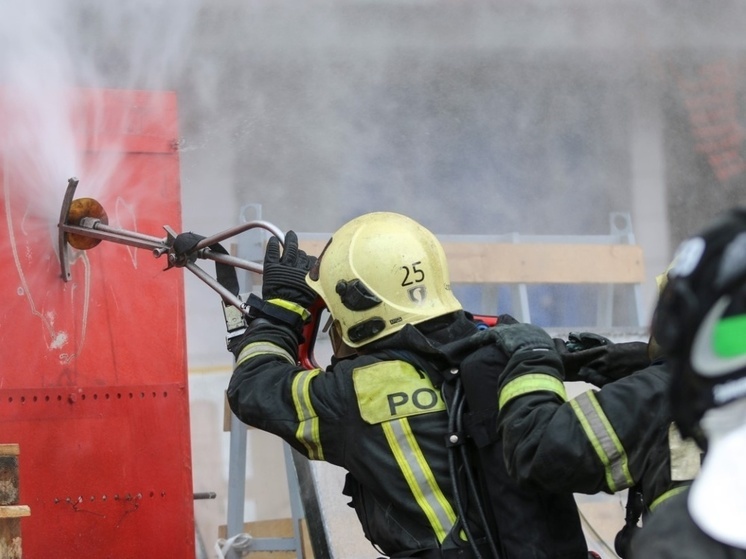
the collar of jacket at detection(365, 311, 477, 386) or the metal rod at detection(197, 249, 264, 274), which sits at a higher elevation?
the metal rod at detection(197, 249, 264, 274)

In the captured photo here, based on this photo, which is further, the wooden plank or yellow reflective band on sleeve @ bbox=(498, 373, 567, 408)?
the wooden plank

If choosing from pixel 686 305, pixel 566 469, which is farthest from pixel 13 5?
pixel 686 305

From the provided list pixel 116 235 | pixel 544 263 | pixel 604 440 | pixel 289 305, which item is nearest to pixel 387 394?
pixel 289 305

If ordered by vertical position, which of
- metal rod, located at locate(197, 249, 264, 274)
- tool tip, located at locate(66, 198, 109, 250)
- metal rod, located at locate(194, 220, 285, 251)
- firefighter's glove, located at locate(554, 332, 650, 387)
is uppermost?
tool tip, located at locate(66, 198, 109, 250)

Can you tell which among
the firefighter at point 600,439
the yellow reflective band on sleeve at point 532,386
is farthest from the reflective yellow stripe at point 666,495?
the yellow reflective band on sleeve at point 532,386

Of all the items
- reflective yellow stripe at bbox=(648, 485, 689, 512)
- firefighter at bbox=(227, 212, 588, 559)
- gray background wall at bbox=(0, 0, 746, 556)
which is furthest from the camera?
gray background wall at bbox=(0, 0, 746, 556)

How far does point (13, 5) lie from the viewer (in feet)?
11.6

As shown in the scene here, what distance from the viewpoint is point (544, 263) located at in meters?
4.80

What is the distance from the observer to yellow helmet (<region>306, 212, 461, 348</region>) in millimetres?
2455

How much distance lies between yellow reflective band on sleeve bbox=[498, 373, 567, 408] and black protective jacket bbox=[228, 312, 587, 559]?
253 millimetres

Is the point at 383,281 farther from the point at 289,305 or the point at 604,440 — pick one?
the point at 604,440

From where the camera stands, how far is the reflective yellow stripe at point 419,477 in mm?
2227

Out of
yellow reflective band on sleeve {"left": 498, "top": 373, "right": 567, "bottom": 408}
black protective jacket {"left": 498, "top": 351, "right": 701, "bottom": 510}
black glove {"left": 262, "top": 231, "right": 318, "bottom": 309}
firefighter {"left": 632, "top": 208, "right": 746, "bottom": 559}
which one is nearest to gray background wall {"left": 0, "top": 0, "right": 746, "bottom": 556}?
black glove {"left": 262, "top": 231, "right": 318, "bottom": 309}

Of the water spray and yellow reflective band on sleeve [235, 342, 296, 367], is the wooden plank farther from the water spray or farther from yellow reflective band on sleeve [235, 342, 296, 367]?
yellow reflective band on sleeve [235, 342, 296, 367]
